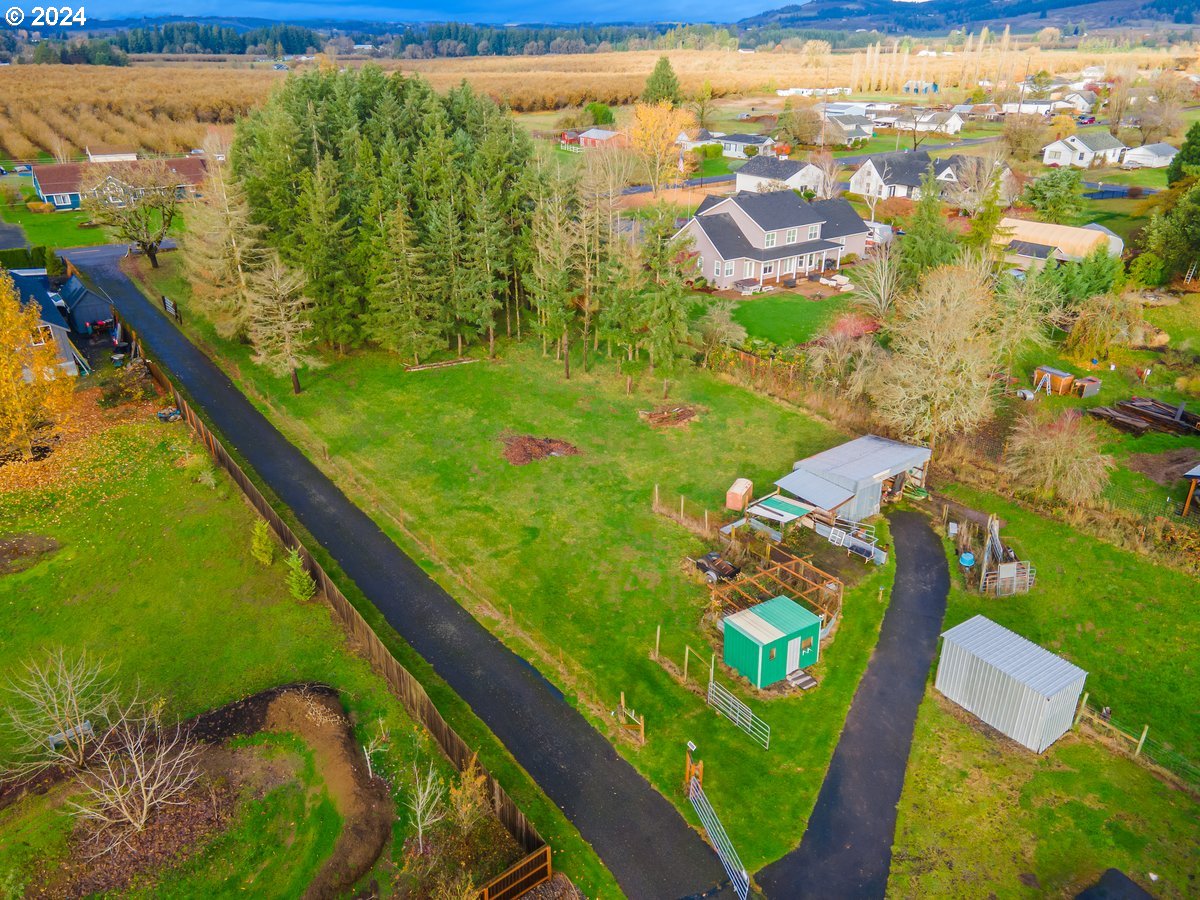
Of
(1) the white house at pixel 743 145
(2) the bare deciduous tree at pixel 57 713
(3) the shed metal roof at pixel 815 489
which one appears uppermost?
(1) the white house at pixel 743 145

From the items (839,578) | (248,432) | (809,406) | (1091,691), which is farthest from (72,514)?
(1091,691)

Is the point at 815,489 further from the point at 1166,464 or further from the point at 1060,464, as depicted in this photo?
the point at 1166,464

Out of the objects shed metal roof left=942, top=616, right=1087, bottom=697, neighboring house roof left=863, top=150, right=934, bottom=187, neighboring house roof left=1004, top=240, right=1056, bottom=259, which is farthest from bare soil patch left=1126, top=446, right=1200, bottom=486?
neighboring house roof left=863, top=150, right=934, bottom=187

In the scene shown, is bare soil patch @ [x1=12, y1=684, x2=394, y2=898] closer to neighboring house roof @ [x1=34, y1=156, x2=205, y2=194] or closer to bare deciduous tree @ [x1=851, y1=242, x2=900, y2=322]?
bare deciduous tree @ [x1=851, y1=242, x2=900, y2=322]

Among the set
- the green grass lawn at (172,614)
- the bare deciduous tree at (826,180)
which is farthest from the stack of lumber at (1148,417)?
the bare deciduous tree at (826,180)

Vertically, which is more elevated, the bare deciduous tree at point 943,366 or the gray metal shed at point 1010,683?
the bare deciduous tree at point 943,366

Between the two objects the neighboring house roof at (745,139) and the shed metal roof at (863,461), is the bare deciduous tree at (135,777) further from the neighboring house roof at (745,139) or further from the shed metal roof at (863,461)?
the neighboring house roof at (745,139)
